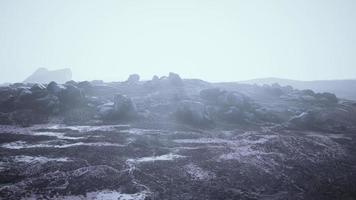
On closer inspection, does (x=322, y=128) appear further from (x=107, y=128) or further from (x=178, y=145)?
(x=107, y=128)

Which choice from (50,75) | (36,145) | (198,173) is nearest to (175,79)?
(36,145)

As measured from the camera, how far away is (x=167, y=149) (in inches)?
864

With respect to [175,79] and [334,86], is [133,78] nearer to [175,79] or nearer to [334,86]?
[175,79]

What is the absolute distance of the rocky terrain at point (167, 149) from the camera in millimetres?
14695

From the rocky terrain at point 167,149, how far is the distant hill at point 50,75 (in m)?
111

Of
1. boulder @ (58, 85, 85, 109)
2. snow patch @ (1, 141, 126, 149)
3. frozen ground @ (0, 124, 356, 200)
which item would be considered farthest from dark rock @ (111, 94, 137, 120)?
snow patch @ (1, 141, 126, 149)

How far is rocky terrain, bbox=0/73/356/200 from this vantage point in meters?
14.7

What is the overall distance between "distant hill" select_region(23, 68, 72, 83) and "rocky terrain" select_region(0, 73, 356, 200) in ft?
364

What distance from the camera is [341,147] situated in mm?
24203

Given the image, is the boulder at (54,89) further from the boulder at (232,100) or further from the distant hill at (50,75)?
the distant hill at (50,75)

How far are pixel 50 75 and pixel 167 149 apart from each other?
142194 millimetres

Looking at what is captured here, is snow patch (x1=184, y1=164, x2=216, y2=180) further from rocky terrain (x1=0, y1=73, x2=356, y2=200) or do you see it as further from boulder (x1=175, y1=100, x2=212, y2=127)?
boulder (x1=175, y1=100, x2=212, y2=127)

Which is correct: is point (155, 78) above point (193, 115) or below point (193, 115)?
above

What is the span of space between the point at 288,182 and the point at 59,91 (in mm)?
31808
